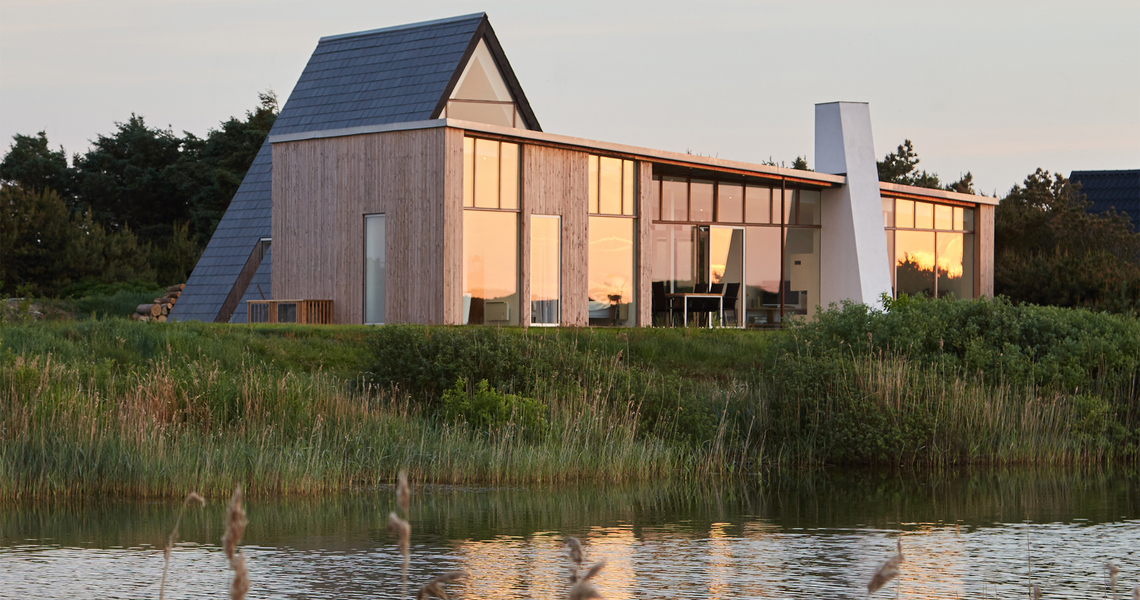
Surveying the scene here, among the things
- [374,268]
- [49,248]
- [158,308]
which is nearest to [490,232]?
[374,268]

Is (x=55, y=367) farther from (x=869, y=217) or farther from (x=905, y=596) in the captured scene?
(x=869, y=217)

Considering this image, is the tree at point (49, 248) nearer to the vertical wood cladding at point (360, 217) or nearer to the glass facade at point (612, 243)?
the vertical wood cladding at point (360, 217)

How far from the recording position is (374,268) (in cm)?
2106

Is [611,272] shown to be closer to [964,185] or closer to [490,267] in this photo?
[490,267]

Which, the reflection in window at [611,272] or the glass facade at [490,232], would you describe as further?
the reflection in window at [611,272]

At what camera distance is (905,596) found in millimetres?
7180

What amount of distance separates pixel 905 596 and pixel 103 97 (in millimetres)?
46598

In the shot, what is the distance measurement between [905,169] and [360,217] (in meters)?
30.5

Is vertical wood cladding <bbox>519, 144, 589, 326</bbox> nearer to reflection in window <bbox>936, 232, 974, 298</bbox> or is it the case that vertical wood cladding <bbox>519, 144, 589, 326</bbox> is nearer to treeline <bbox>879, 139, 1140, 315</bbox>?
treeline <bbox>879, 139, 1140, 315</bbox>

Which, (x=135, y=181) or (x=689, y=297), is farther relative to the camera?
(x=135, y=181)

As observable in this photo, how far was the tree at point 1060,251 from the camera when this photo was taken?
2916cm

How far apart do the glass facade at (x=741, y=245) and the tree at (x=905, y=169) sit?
1852 centimetres

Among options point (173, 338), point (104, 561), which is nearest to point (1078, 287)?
point (173, 338)

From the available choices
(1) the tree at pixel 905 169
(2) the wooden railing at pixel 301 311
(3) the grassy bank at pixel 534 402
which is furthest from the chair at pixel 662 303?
(1) the tree at pixel 905 169
